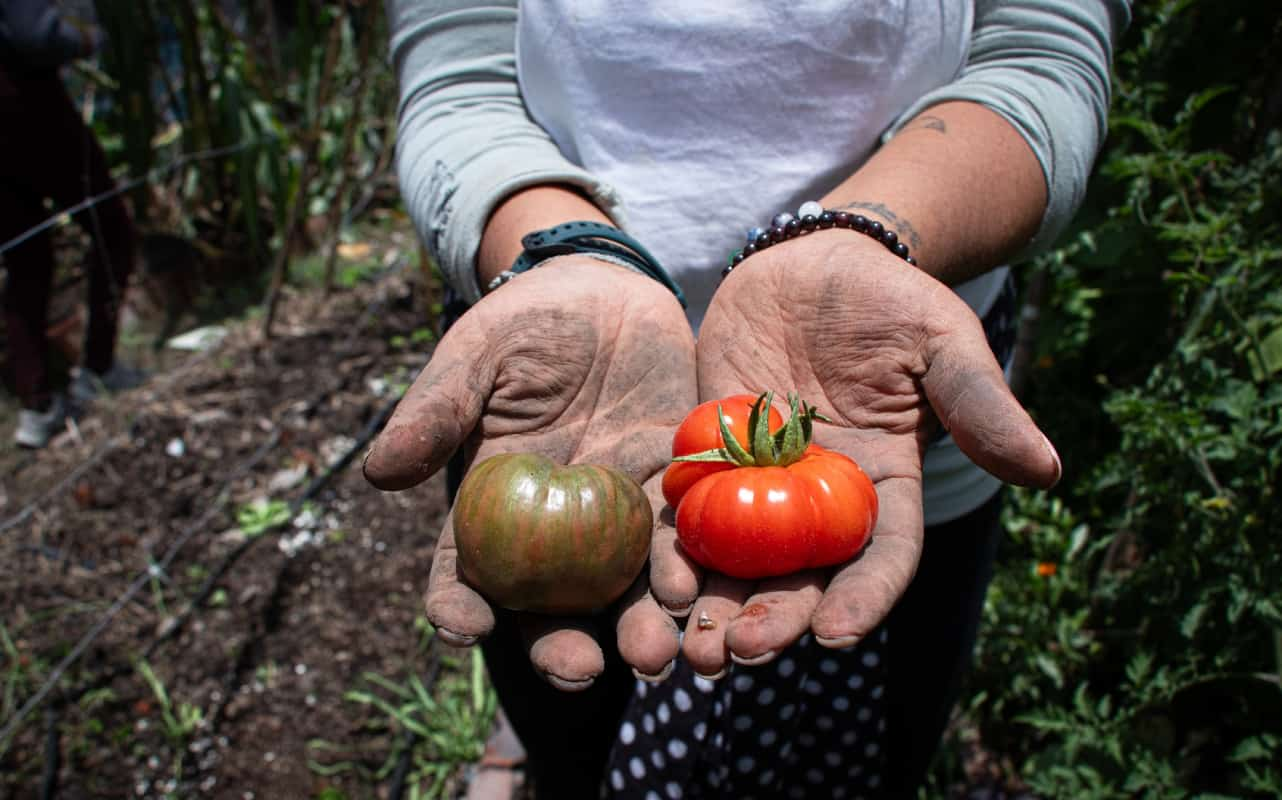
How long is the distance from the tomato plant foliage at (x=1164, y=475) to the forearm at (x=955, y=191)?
0.71 m

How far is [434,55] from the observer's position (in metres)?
1.87

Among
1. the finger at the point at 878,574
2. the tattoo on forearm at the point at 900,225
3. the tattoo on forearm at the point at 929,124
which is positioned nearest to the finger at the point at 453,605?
the finger at the point at 878,574

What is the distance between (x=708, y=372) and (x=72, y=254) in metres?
5.53

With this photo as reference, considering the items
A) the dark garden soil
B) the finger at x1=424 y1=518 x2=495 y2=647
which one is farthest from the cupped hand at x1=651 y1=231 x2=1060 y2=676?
the dark garden soil

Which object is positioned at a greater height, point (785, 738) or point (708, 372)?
point (708, 372)

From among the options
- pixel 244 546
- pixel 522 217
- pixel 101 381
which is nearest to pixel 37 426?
pixel 101 381

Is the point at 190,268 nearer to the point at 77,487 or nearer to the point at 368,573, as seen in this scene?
the point at 77,487

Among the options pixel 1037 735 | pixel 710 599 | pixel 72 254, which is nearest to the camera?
pixel 710 599

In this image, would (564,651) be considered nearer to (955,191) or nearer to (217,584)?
(955,191)

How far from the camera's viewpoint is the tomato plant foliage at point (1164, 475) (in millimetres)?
2043

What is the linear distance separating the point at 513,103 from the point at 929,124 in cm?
79

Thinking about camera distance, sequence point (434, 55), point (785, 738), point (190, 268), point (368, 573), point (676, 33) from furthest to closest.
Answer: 1. point (190, 268)
2. point (368, 573)
3. point (785, 738)
4. point (434, 55)
5. point (676, 33)

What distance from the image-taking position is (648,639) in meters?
1.33

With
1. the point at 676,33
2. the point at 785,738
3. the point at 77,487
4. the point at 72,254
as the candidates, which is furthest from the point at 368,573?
the point at 72,254
